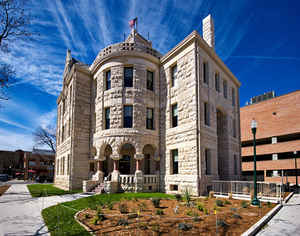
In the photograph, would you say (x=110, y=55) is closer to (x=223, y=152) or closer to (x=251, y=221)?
(x=223, y=152)

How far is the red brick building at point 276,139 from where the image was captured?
1294 inches

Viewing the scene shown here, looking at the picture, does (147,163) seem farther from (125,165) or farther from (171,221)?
(171,221)

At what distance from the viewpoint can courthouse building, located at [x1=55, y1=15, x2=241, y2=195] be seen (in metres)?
17.3

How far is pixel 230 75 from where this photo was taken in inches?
956

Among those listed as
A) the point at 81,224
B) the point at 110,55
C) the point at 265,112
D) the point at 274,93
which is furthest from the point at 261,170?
the point at 81,224

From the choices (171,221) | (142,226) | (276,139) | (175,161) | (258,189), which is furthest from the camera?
(276,139)

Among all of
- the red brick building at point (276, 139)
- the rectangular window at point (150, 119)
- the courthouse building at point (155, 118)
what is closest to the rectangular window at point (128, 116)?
the courthouse building at point (155, 118)

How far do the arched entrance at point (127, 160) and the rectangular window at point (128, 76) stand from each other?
18.5 feet

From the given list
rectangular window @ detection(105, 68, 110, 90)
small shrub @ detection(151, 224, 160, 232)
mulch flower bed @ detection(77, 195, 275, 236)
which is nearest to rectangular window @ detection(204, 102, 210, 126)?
mulch flower bed @ detection(77, 195, 275, 236)

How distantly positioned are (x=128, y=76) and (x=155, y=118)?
457 centimetres

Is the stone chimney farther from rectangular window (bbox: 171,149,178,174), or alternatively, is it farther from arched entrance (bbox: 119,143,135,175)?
arched entrance (bbox: 119,143,135,175)

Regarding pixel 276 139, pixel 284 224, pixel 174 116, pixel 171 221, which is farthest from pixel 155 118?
pixel 276 139

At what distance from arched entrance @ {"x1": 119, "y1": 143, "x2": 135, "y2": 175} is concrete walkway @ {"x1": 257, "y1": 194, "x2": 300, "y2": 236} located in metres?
13.2

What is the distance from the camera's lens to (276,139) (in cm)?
3538
